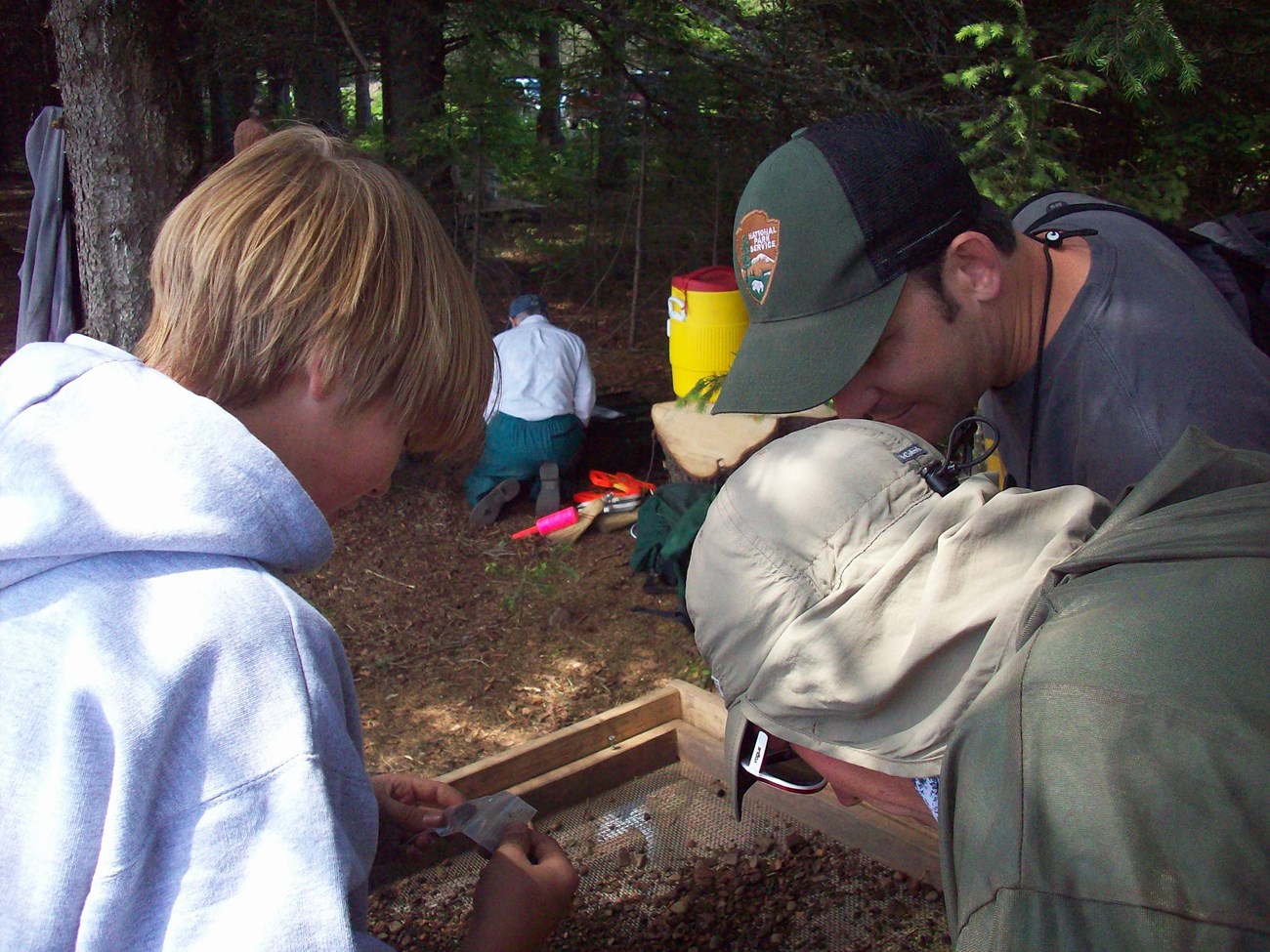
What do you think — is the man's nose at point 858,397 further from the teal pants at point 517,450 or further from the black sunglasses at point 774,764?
the teal pants at point 517,450

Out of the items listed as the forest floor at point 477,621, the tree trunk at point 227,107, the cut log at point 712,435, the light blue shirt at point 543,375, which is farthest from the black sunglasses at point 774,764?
the tree trunk at point 227,107

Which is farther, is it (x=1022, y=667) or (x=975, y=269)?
(x=975, y=269)

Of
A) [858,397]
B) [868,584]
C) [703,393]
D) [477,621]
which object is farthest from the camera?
[703,393]

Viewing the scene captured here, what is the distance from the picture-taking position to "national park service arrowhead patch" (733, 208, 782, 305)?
68.0 inches

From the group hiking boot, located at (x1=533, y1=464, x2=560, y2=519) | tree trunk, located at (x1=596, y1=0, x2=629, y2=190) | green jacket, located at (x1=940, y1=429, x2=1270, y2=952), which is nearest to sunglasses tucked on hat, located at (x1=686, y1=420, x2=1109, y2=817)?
green jacket, located at (x1=940, y1=429, x2=1270, y2=952)

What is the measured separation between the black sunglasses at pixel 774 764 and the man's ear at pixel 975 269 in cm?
81

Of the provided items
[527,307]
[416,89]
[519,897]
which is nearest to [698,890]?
[519,897]

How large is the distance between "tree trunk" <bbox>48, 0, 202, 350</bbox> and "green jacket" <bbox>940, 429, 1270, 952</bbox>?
14.3ft

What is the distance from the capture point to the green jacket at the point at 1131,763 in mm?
762

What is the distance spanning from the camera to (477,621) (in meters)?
4.86

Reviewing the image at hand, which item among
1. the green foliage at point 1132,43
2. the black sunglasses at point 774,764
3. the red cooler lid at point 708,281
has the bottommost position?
the red cooler lid at point 708,281

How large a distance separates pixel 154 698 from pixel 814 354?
43.4 inches

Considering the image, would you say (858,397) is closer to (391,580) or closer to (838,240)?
(838,240)

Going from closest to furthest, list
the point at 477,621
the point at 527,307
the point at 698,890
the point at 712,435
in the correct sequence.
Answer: the point at 698,890
the point at 477,621
the point at 712,435
the point at 527,307
